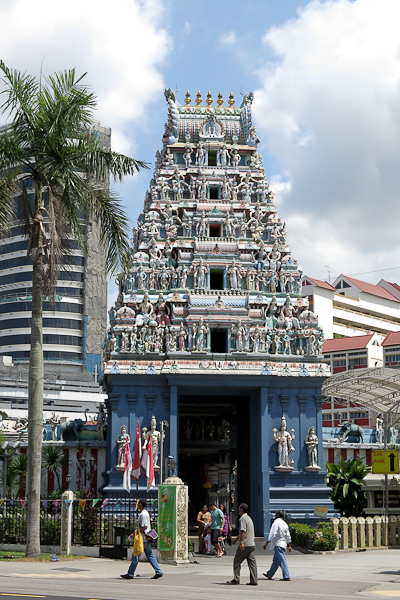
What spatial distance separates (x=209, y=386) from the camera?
38625 millimetres

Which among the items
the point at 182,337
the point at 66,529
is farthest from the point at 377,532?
the point at 66,529

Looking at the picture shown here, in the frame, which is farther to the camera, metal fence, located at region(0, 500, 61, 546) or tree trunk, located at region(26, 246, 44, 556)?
metal fence, located at region(0, 500, 61, 546)

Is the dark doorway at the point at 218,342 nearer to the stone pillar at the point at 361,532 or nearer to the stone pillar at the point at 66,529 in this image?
the stone pillar at the point at 361,532

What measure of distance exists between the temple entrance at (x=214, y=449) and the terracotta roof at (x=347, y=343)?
3781 centimetres

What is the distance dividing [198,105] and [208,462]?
23.7 meters

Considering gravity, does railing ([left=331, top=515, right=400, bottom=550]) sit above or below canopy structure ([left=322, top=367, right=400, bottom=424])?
below

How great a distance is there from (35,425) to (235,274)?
698 inches

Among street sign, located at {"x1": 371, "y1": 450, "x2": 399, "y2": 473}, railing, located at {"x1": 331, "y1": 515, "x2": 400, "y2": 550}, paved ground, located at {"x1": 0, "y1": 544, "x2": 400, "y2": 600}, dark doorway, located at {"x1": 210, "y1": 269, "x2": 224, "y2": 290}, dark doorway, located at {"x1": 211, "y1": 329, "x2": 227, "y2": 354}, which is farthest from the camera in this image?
dark doorway, located at {"x1": 210, "y1": 269, "x2": 224, "y2": 290}

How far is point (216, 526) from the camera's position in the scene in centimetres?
2805

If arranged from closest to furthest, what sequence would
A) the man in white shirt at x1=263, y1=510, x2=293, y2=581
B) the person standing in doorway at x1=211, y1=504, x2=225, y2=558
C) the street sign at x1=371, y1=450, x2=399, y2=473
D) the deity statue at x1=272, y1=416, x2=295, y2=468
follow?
the man in white shirt at x1=263, y1=510, x2=293, y2=581, the person standing in doorway at x1=211, y1=504, x2=225, y2=558, the street sign at x1=371, y1=450, x2=399, y2=473, the deity statue at x1=272, y1=416, x2=295, y2=468

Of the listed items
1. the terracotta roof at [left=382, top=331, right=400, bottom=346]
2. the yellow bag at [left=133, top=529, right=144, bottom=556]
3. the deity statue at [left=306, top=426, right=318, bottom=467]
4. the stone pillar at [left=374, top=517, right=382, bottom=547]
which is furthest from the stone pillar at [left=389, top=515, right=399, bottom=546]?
the terracotta roof at [left=382, top=331, right=400, bottom=346]

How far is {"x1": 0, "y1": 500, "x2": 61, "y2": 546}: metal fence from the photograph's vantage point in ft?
89.4

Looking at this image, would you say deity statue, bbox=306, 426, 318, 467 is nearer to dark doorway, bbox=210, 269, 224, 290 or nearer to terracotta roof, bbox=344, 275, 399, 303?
dark doorway, bbox=210, 269, 224, 290

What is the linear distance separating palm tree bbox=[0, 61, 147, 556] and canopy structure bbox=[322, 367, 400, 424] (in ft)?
66.0
